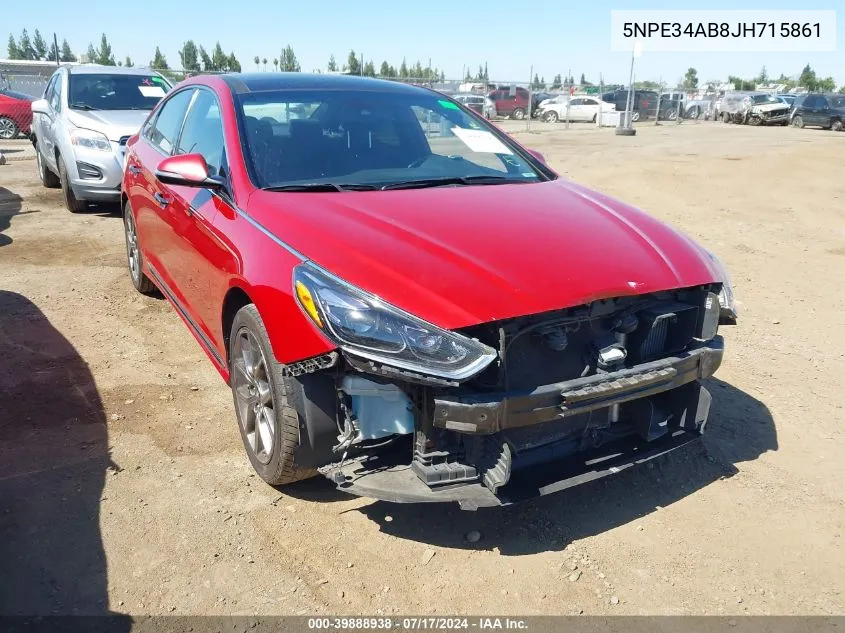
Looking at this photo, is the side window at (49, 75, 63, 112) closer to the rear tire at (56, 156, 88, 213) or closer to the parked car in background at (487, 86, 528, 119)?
the rear tire at (56, 156, 88, 213)

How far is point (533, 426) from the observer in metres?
2.65

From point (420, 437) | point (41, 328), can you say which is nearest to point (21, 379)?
point (41, 328)

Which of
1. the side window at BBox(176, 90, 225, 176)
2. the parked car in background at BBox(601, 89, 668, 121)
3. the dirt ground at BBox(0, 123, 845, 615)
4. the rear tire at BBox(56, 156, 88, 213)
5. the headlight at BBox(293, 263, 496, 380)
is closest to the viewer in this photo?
the headlight at BBox(293, 263, 496, 380)

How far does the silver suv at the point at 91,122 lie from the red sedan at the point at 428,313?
5.55 m

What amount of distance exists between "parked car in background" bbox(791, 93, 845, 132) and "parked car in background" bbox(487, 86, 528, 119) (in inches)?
486

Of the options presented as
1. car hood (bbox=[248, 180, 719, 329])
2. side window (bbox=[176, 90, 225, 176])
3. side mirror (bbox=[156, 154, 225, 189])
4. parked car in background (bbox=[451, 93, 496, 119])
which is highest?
parked car in background (bbox=[451, 93, 496, 119])

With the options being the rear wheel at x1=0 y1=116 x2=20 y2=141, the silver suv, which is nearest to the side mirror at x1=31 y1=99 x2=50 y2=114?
the silver suv

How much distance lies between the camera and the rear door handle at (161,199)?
4200 mm

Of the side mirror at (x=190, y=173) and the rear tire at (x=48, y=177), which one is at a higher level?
the side mirror at (x=190, y=173)

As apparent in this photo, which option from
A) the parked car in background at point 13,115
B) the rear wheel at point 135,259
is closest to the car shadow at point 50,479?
the rear wheel at point 135,259

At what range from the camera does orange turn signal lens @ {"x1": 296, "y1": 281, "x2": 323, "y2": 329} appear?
2.50 meters

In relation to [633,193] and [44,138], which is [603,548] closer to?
[633,193]

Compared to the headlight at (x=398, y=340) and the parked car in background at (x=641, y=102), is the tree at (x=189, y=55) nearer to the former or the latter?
the parked car in background at (x=641, y=102)

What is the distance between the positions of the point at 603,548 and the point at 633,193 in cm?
872
